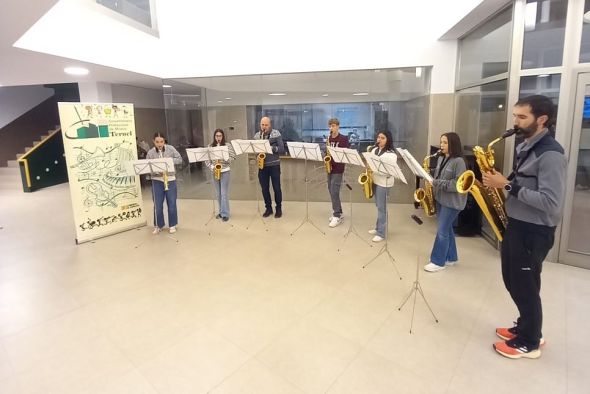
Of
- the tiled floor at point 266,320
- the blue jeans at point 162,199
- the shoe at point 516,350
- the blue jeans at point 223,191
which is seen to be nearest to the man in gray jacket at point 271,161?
the blue jeans at point 223,191

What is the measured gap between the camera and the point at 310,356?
8.62ft

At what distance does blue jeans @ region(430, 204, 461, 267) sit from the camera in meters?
3.82

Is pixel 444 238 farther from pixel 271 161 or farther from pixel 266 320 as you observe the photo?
pixel 271 161

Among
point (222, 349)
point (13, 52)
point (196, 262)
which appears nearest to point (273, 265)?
point (196, 262)

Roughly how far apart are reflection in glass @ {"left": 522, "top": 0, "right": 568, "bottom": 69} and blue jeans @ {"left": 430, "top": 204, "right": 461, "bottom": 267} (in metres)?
2.15

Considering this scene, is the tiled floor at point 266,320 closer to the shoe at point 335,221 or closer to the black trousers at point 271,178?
the shoe at point 335,221

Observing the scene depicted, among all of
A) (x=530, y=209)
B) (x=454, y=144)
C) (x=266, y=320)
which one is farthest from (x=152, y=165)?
(x=530, y=209)

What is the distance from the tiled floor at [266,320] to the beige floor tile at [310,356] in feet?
0.04

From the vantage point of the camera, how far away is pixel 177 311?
3307 mm

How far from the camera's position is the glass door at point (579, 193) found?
3.91 meters

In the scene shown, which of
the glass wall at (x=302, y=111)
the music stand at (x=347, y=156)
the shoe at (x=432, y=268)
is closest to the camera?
the shoe at (x=432, y=268)

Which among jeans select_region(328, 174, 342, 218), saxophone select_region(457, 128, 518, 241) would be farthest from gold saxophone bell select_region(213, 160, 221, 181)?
saxophone select_region(457, 128, 518, 241)

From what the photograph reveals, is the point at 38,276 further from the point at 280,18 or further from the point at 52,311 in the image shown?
the point at 280,18

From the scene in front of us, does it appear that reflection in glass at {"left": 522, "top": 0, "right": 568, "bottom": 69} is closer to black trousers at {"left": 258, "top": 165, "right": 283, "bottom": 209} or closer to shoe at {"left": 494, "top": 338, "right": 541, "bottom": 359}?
shoe at {"left": 494, "top": 338, "right": 541, "bottom": 359}
